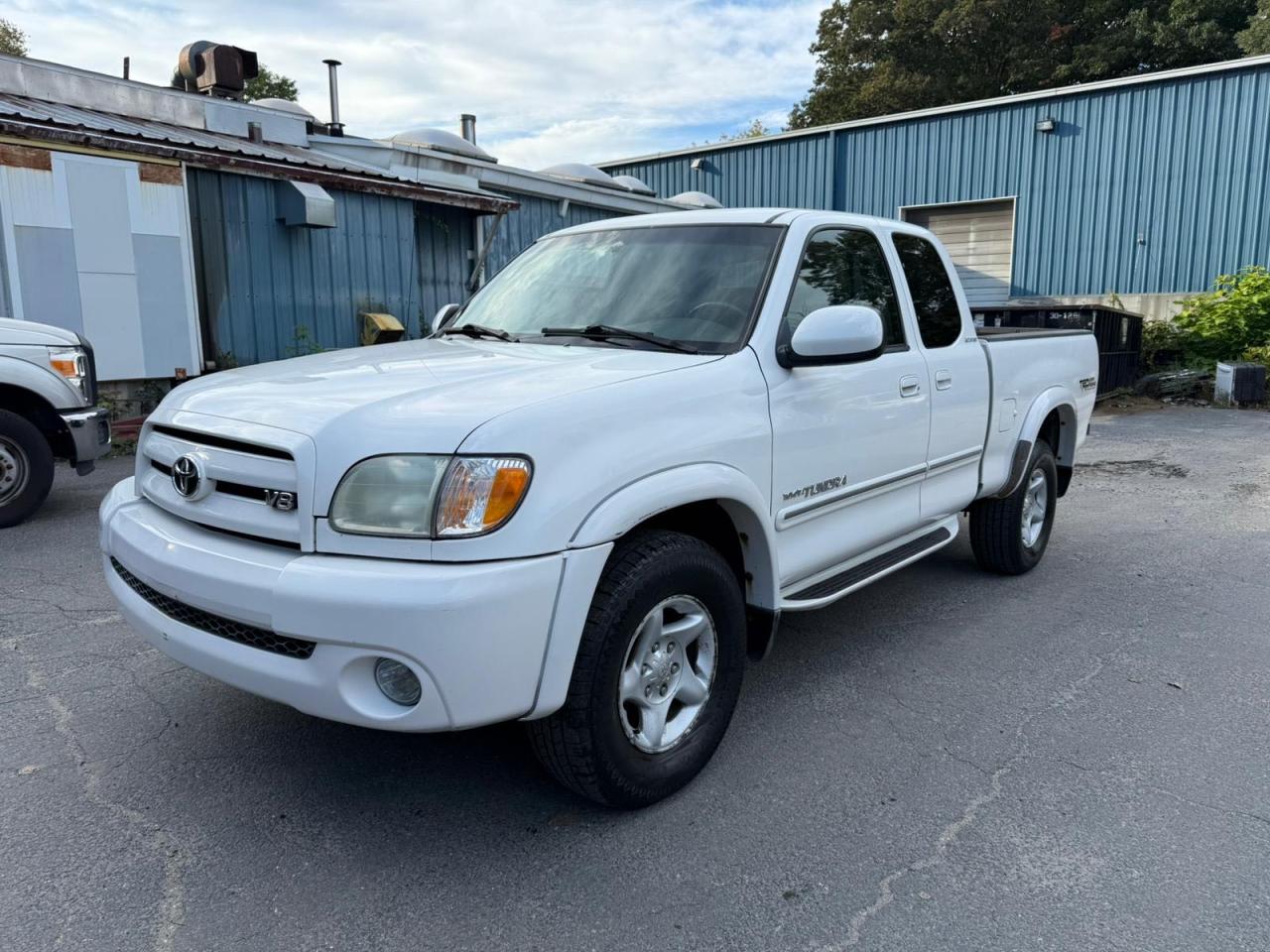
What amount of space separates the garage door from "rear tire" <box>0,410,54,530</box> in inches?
736

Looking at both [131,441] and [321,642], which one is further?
[131,441]

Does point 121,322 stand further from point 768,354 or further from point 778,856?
point 778,856

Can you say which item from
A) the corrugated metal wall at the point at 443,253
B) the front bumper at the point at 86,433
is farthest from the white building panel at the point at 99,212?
the corrugated metal wall at the point at 443,253

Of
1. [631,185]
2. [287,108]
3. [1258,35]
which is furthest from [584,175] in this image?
[1258,35]

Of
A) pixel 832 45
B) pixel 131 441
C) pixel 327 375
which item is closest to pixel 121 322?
pixel 131 441

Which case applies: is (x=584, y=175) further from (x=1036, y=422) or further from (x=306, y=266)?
(x=1036, y=422)

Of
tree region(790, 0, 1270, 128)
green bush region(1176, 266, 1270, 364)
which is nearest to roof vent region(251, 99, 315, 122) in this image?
green bush region(1176, 266, 1270, 364)

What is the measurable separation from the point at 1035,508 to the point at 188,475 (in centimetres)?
462

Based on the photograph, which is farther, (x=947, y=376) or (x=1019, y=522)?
(x=1019, y=522)

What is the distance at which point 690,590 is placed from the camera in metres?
2.84

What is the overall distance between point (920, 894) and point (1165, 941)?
58 cm

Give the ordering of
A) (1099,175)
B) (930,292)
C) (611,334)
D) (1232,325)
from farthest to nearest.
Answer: (1099,175) < (1232,325) < (930,292) < (611,334)

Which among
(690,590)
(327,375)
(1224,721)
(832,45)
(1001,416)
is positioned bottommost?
(1224,721)

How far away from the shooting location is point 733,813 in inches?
113
